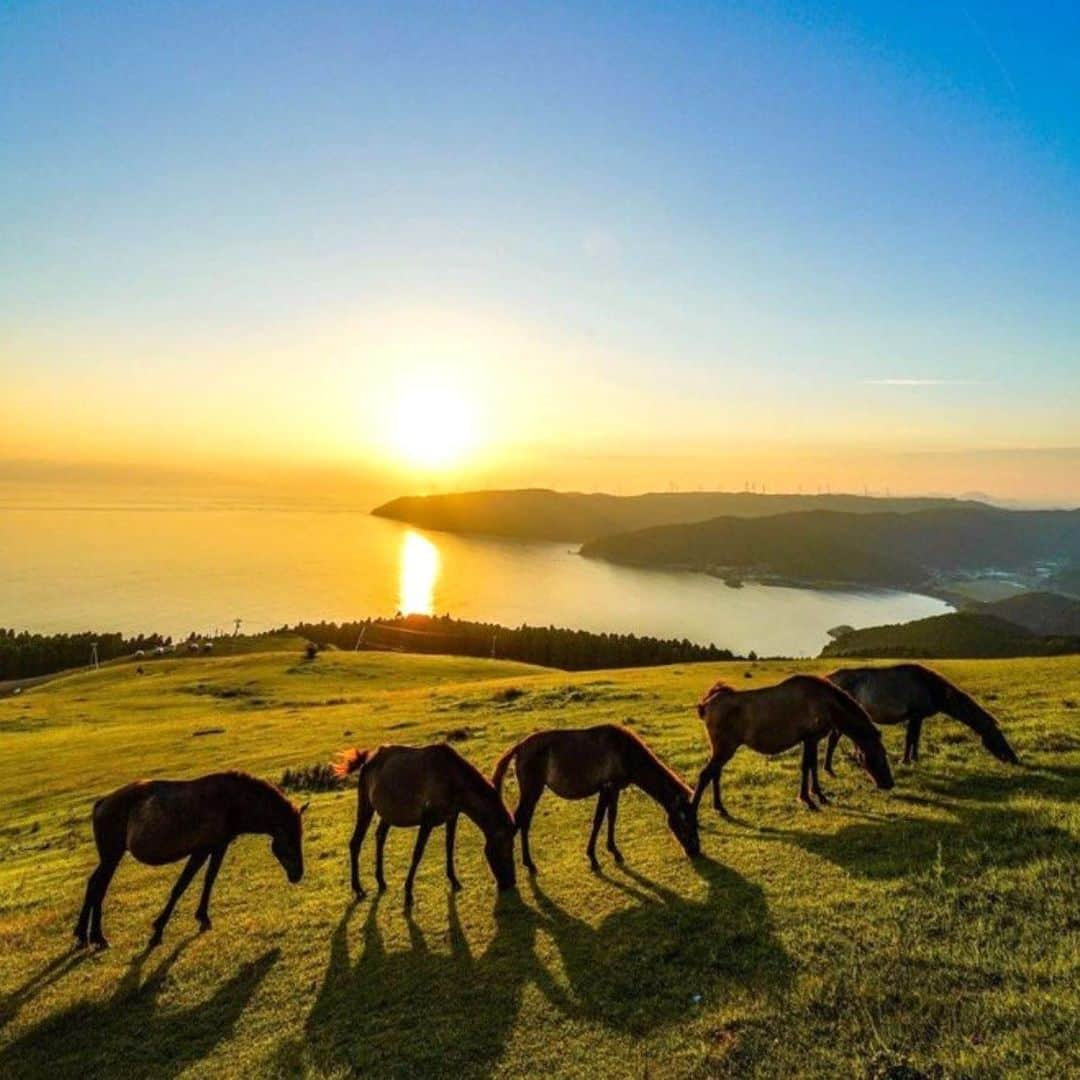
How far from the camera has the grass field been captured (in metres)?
7.13

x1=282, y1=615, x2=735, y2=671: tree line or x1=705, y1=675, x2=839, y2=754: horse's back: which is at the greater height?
x1=705, y1=675, x2=839, y2=754: horse's back

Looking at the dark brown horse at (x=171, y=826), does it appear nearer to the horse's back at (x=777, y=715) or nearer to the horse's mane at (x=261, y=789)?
the horse's mane at (x=261, y=789)

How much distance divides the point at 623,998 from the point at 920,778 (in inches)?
350

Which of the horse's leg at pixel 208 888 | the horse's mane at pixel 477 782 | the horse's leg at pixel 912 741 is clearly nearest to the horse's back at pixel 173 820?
the horse's leg at pixel 208 888

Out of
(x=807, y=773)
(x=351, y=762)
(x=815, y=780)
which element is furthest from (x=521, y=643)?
(x=351, y=762)

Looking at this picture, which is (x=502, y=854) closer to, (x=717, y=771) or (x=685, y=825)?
(x=685, y=825)

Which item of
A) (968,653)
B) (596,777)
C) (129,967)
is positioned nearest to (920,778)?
(596,777)

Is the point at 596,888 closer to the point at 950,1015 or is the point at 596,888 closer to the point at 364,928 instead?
the point at 364,928

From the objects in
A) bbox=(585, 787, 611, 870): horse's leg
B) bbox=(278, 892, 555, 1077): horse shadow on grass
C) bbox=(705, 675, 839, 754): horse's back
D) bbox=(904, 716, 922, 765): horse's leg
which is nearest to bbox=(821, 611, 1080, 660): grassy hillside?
bbox=(904, 716, 922, 765): horse's leg

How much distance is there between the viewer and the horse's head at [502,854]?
11.2 metres

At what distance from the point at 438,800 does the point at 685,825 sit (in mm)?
4082

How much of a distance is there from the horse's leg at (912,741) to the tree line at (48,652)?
114 m

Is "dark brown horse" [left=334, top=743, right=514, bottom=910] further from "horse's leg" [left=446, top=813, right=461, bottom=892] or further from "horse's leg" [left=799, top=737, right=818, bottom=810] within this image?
"horse's leg" [left=799, top=737, right=818, bottom=810]

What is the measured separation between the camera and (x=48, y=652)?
103 metres
